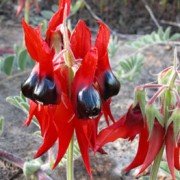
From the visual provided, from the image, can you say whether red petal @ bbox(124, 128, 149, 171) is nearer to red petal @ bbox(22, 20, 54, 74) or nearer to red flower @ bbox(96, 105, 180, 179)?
red flower @ bbox(96, 105, 180, 179)

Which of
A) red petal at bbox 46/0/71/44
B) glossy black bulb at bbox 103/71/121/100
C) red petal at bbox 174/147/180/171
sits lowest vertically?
red petal at bbox 174/147/180/171

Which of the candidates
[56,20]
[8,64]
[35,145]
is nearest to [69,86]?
[56,20]

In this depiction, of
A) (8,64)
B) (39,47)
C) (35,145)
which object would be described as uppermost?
(39,47)

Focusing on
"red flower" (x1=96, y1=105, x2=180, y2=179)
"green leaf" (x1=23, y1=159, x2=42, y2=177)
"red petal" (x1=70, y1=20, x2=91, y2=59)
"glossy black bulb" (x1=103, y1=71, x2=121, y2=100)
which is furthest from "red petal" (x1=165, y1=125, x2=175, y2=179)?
"green leaf" (x1=23, y1=159, x2=42, y2=177)

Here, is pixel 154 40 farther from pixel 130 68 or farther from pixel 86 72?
pixel 86 72

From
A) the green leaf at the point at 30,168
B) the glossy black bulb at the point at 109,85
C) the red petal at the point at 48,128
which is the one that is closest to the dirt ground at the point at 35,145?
the green leaf at the point at 30,168

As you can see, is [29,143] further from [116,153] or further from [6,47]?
[6,47]

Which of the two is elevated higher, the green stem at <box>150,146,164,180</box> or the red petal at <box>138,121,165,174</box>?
the red petal at <box>138,121,165,174</box>
